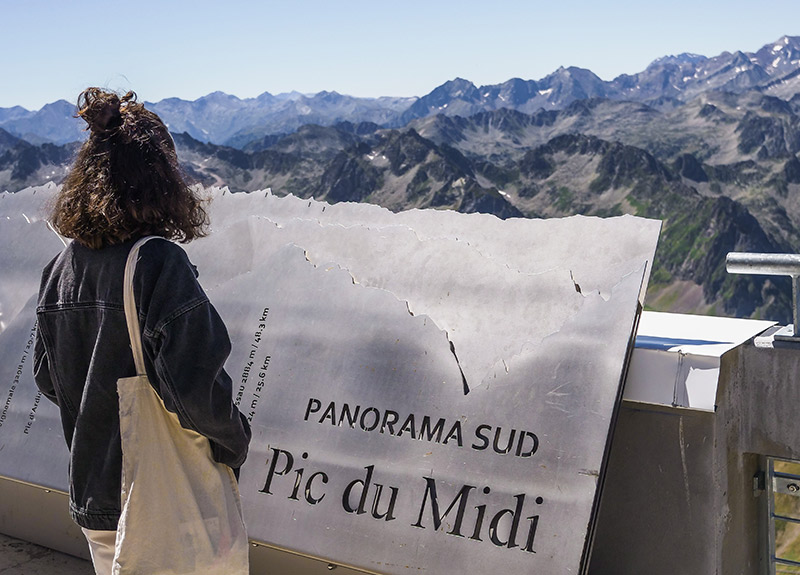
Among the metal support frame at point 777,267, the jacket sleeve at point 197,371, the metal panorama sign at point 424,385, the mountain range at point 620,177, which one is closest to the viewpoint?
the jacket sleeve at point 197,371

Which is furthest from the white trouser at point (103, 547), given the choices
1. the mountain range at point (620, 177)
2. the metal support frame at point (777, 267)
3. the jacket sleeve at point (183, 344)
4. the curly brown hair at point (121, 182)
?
the mountain range at point (620, 177)

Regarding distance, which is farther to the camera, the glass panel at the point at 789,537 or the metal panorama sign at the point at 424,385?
the glass panel at the point at 789,537

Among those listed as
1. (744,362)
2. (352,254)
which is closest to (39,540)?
(352,254)

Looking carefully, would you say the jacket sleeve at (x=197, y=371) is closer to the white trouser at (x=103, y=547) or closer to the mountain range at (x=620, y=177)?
the white trouser at (x=103, y=547)

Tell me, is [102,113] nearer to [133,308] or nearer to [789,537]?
[133,308]

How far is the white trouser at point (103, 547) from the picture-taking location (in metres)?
1.66

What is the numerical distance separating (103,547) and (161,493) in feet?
0.74

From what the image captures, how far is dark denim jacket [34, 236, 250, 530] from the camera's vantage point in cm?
151

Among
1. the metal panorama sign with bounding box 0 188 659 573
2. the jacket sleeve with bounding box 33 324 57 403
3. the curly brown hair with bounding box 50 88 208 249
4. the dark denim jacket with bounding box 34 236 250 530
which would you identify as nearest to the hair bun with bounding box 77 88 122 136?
the curly brown hair with bounding box 50 88 208 249

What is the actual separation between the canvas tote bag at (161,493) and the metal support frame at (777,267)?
69.1 inches

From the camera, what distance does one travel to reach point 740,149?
149500 millimetres

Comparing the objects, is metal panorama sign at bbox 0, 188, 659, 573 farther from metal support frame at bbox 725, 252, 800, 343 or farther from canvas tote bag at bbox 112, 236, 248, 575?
canvas tote bag at bbox 112, 236, 248, 575

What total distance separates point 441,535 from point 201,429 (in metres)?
1.03

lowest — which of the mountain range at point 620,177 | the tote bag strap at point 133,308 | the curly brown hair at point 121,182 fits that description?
the tote bag strap at point 133,308
